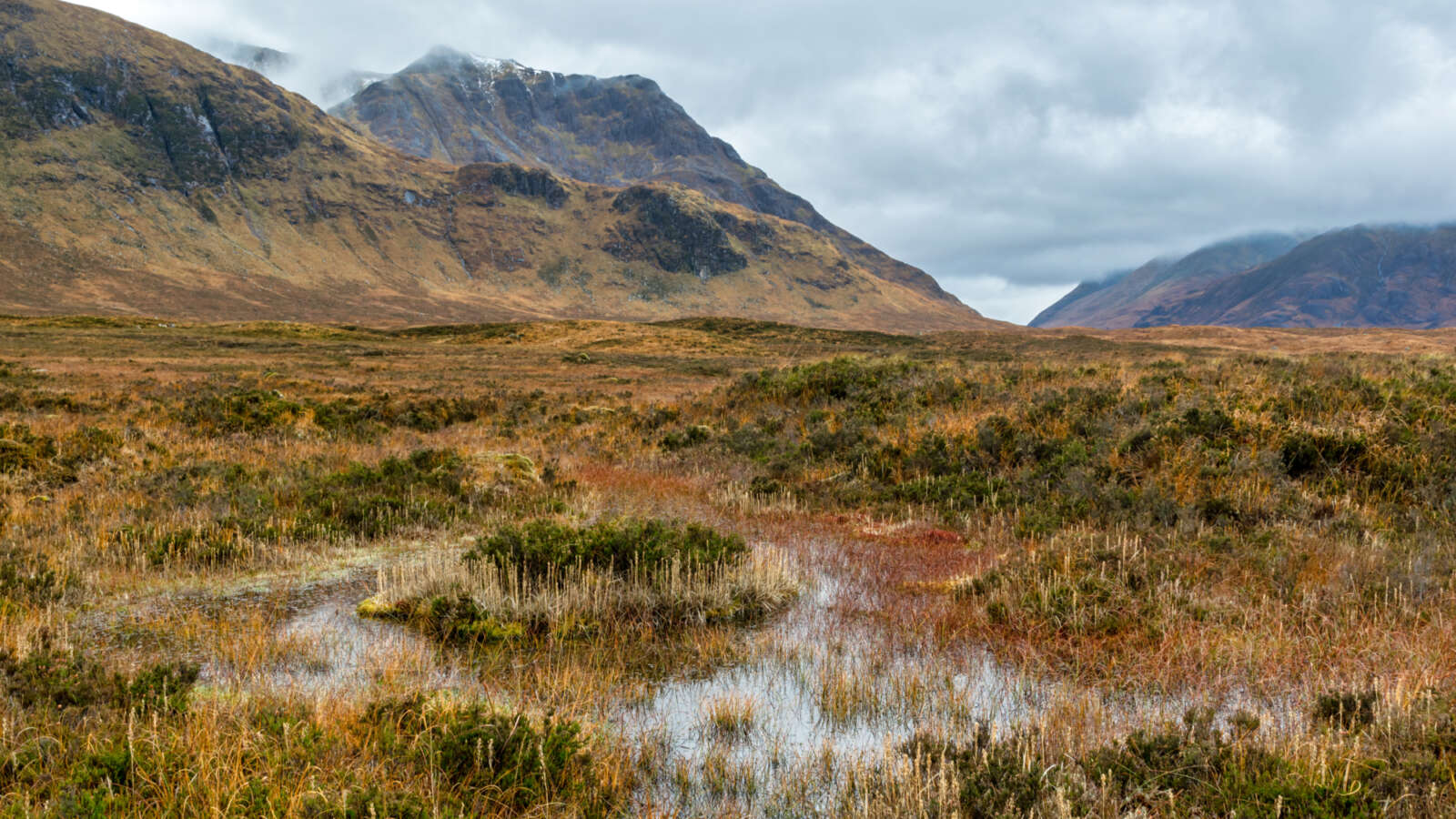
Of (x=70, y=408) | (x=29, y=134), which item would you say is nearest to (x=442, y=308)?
(x=29, y=134)

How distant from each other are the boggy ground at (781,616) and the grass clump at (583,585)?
4 centimetres

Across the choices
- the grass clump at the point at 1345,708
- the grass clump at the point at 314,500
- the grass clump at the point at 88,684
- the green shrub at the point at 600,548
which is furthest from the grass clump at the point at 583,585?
the grass clump at the point at 1345,708

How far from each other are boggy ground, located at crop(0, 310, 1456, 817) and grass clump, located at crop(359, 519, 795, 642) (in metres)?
0.04

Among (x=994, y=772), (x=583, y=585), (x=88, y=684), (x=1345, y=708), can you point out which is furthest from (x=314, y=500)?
(x=1345, y=708)

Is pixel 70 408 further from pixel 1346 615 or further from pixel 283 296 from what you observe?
pixel 283 296

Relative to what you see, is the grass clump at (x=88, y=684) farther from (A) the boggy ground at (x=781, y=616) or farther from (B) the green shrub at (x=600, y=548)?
(B) the green shrub at (x=600, y=548)

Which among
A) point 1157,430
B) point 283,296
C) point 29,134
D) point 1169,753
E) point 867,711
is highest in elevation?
point 29,134

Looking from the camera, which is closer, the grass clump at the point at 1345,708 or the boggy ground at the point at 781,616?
the boggy ground at the point at 781,616

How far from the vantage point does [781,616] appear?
20.0ft

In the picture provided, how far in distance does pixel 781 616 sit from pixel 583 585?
5.68ft

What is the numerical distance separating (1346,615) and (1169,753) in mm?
2927

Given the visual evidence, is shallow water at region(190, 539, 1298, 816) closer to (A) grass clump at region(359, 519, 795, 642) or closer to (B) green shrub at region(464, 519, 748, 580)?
(A) grass clump at region(359, 519, 795, 642)

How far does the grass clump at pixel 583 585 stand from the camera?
577 centimetres

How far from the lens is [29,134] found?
172 meters
